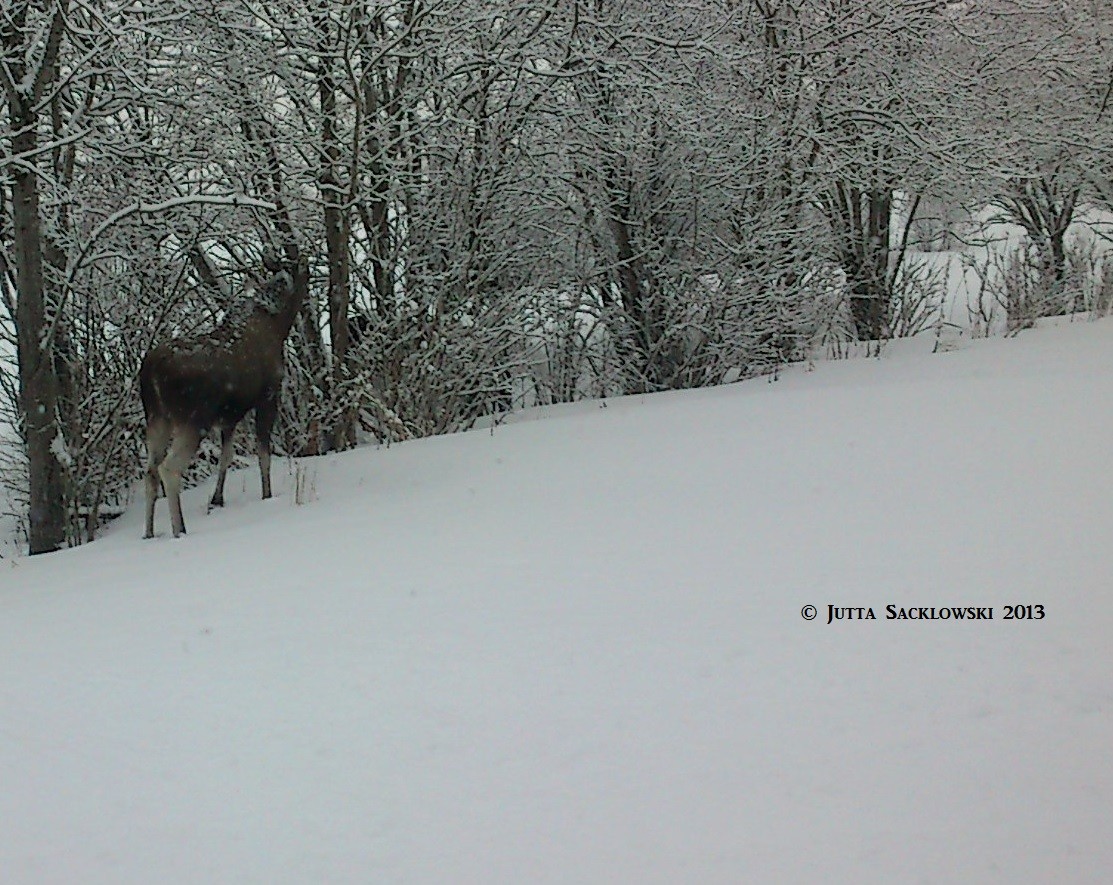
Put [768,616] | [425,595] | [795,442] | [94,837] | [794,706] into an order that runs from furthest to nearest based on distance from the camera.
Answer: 1. [795,442]
2. [425,595]
3. [768,616]
4. [794,706]
5. [94,837]

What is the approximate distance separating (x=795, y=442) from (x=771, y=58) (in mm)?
5875

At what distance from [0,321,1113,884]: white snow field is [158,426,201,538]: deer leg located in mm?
371

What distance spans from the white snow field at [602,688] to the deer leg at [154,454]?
1.52 feet

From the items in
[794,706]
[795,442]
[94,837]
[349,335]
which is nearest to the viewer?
[94,837]

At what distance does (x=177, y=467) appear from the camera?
607 cm

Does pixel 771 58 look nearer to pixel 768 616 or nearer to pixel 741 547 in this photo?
pixel 741 547

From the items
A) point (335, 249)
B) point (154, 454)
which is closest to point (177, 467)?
point (154, 454)

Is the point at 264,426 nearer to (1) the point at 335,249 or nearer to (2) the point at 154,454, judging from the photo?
(2) the point at 154,454

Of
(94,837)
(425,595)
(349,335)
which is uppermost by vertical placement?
(349,335)

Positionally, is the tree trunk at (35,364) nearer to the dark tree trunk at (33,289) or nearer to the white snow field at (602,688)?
the dark tree trunk at (33,289)

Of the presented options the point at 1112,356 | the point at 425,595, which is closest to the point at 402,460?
the point at 425,595

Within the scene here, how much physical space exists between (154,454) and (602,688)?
14.2ft

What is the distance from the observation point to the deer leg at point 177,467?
6.06 m

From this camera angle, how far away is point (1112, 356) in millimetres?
8375
